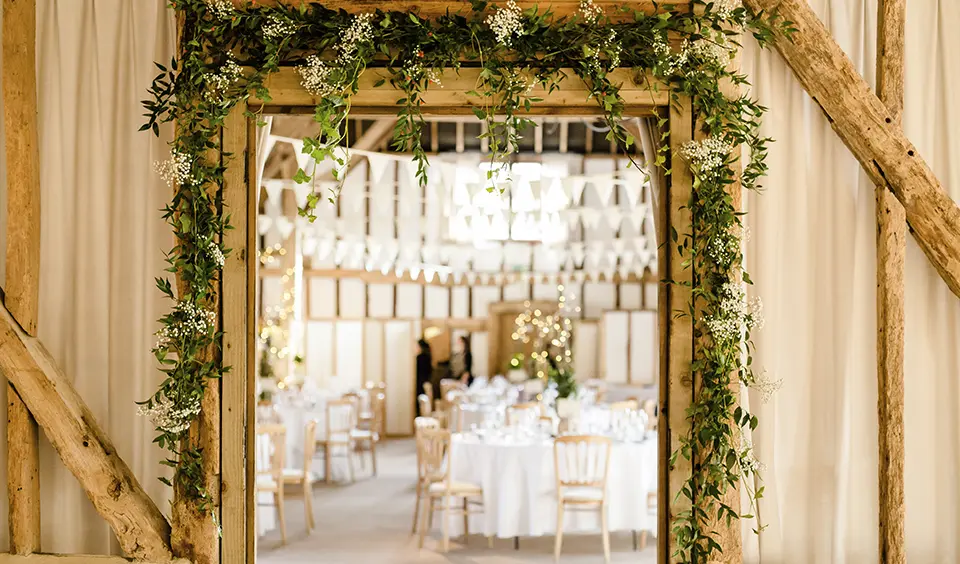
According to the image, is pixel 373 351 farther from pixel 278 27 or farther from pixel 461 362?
pixel 278 27

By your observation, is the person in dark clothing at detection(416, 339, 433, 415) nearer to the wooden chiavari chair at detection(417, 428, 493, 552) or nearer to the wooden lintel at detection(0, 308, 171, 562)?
the wooden chiavari chair at detection(417, 428, 493, 552)

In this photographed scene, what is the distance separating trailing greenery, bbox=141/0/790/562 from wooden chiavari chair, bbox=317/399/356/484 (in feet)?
19.4

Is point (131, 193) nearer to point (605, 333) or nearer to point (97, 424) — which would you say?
point (97, 424)

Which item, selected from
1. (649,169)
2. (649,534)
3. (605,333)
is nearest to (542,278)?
(605,333)

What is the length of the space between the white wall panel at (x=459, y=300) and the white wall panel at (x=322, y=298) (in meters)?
2.06

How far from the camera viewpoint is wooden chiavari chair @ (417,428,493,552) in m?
6.74

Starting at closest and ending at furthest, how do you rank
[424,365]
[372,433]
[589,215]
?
[589,215] < [372,433] < [424,365]

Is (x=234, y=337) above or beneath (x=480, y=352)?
above

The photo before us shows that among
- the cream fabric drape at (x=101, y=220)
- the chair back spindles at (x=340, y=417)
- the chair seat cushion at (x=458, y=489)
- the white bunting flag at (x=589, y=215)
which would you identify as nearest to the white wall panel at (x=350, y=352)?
the chair back spindles at (x=340, y=417)

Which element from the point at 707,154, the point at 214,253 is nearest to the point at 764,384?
the point at 707,154

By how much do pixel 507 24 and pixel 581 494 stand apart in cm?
421

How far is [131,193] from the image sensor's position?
3.94 metres

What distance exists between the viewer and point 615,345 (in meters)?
14.5

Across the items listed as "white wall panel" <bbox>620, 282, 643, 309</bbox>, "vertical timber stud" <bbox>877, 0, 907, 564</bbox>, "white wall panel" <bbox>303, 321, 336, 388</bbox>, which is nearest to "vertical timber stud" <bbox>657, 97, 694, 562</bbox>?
"vertical timber stud" <bbox>877, 0, 907, 564</bbox>
